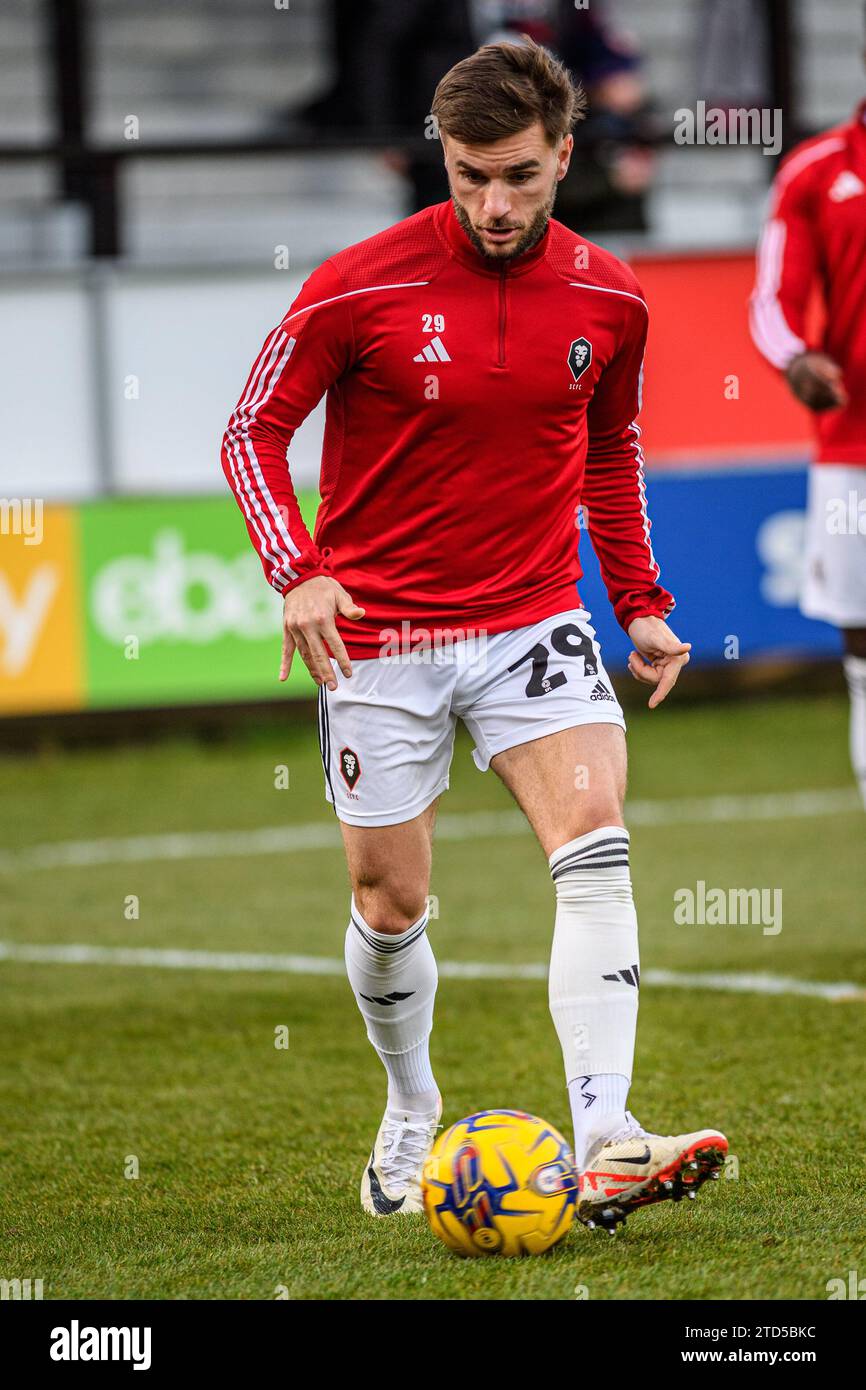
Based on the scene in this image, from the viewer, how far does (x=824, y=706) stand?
40.5ft

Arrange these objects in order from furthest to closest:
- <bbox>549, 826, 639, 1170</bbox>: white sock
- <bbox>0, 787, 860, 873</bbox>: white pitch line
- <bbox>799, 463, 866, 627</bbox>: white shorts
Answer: <bbox>0, 787, 860, 873</bbox>: white pitch line
<bbox>799, 463, 866, 627</bbox>: white shorts
<bbox>549, 826, 639, 1170</bbox>: white sock

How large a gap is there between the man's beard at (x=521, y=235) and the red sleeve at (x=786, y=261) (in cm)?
243

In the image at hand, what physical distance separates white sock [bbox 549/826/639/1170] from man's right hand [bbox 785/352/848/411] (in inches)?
95.1

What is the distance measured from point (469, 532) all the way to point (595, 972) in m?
0.91

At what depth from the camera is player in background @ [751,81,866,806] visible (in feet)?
21.8

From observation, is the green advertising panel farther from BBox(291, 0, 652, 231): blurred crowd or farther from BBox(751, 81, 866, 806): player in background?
BBox(751, 81, 866, 806): player in background

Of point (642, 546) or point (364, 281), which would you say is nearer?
point (364, 281)

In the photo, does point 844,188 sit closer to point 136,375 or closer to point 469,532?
point 469,532

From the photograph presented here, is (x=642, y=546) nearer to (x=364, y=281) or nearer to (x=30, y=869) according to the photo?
(x=364, y=281)

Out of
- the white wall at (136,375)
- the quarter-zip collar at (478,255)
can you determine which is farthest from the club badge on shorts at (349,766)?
the white wall at (136,375)

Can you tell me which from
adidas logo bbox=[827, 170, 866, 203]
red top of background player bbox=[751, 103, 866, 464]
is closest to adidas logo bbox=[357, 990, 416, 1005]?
red top of background player bbox=[751, 103, 866, 464]

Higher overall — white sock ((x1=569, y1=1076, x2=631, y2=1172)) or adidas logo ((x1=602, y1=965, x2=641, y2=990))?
adidas logo ((x1=602, y1=965, x2=641, y2=990))
